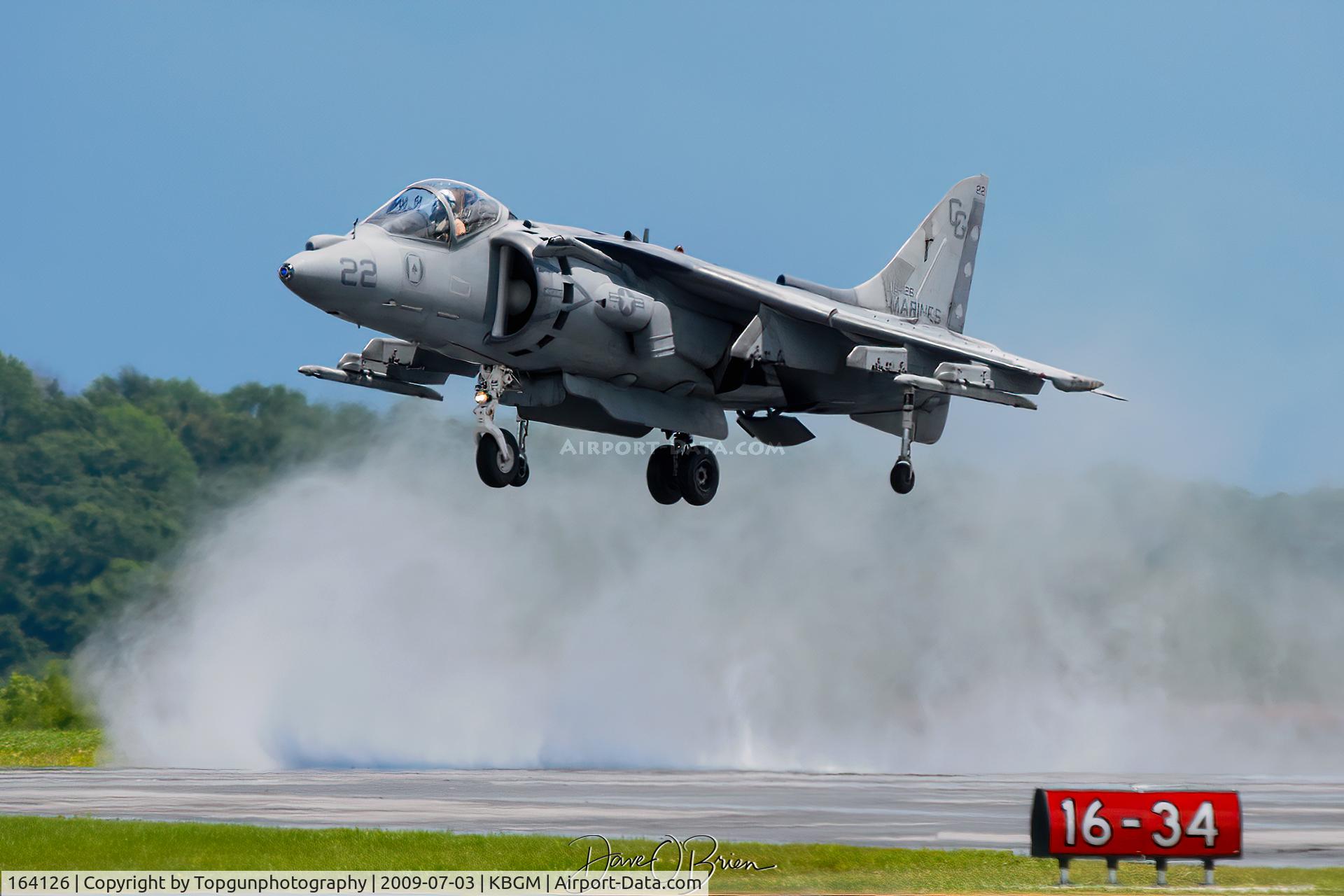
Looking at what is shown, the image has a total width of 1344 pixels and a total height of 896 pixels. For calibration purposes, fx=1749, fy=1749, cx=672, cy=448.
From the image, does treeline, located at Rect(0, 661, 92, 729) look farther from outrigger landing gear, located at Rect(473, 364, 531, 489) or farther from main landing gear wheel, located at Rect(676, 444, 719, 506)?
outrigger landing gear, located at Rect(473, 364, 531, 489)

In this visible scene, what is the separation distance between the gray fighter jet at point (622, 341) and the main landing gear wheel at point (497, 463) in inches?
0.8

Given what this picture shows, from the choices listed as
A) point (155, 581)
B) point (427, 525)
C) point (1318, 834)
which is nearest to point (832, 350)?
point (1318, 834)

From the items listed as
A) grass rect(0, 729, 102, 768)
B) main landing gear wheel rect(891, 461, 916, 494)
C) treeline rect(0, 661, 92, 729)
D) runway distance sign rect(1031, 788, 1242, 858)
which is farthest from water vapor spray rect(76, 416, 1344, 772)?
runway distance sign rect(1031, 788, 1242, 858)

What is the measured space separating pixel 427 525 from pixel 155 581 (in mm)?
10311

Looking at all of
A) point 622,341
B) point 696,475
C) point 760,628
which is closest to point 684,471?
point 696,475

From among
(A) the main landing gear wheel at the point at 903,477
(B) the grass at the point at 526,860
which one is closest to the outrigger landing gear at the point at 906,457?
(A) the main landing gear wheel at the point at 903,477

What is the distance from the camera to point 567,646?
132 ft

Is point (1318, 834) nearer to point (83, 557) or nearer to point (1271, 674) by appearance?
point (1271, 674)

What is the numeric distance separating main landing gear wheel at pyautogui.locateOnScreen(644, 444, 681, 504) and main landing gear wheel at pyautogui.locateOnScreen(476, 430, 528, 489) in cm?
380

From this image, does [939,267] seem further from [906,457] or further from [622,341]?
[622,341]

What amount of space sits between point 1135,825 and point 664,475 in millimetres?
10963

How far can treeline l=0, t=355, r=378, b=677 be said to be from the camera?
2479 inches

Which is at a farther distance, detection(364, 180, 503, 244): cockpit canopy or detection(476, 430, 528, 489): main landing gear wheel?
detection(476, 430, 528, 489): main landing gear wheel

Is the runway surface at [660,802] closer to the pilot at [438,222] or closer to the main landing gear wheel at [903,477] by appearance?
the main landing gear wheel at [903,477]
